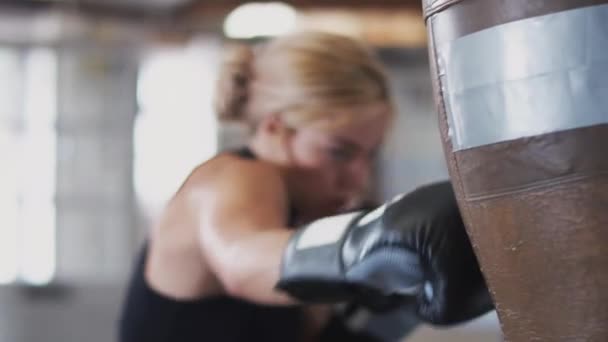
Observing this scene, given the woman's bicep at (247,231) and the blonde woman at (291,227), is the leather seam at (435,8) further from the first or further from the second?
the woman's bicep at (247,231)

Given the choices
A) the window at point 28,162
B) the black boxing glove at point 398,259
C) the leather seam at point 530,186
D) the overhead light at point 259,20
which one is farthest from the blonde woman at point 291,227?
the window at point 28,162

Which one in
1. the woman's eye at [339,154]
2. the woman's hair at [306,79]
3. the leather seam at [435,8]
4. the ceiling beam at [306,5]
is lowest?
the leather seam at [435,8]

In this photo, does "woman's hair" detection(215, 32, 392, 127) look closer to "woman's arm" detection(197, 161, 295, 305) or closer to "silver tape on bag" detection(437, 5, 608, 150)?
"woman's arm" detection(197, 161, 295, 305)

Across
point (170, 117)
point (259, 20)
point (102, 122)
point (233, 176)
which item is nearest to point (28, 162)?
point (102, 122)

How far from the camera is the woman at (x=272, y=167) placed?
85 centimetres

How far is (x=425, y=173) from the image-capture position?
11.8 feet

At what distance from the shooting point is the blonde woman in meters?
0.58

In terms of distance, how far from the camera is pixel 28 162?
3371 mm

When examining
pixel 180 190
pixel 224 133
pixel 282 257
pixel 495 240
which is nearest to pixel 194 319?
pixel 180 190

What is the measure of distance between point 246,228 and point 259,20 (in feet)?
8.69

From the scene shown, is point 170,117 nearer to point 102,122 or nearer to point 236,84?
point 102,122

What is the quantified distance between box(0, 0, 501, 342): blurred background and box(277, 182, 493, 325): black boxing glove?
8.60ft

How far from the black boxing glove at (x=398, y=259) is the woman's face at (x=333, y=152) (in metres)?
0.30

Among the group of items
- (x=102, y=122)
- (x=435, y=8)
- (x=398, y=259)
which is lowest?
(x=398, y=259)
